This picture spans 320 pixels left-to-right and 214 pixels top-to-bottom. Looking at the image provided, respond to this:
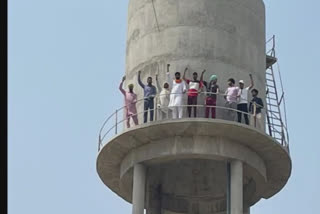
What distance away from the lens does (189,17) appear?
1011 inches

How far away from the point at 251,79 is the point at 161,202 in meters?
6.22

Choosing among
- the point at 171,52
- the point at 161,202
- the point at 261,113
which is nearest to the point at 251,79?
the point at 261,113

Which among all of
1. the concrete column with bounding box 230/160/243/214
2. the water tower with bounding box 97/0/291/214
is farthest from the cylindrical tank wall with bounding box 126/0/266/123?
the concrete column with bounding box 230/160/243/214

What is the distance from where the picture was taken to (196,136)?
23.7 m

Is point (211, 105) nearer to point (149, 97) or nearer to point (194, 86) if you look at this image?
point (194, 86)

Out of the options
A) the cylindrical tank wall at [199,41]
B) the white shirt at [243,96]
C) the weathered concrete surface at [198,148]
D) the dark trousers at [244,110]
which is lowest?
the weathered concrete surface at [198,148]

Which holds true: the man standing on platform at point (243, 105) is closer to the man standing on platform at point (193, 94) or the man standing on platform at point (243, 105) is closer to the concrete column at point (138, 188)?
the man standing on platform at point (193, 94)

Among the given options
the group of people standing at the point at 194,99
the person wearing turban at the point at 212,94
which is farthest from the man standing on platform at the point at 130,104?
the person wearing turban at the point at 212,94

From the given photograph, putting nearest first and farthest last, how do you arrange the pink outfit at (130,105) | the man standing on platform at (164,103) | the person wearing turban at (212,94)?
the person wearing turban at (212,94) → the man standing on platform at (164,103) → the pink outfit at (130,105)

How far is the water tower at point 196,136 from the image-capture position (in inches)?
930

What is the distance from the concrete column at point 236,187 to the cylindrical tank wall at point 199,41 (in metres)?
2.85
